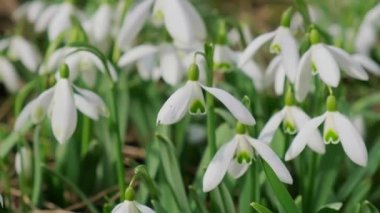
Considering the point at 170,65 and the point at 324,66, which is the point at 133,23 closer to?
the point at 170,65

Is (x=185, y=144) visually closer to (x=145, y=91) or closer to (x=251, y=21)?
(x=145, y=91)

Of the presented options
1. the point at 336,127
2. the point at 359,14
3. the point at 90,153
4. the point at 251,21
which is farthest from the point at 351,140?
the point at 251,21

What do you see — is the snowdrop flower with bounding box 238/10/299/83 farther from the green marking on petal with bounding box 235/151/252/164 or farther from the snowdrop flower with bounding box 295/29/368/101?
the green marking on petal with bounding box 235/151/252/164

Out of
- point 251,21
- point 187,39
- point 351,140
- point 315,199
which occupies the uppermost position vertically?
point 187,39

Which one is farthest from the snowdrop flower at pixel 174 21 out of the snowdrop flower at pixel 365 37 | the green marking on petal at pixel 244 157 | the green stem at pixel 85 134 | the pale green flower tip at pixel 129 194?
the snowdrop flower at pixel 365 37

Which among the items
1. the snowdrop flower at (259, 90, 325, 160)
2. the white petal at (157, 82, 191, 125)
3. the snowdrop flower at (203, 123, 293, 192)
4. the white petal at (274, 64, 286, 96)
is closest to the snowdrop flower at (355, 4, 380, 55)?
the white petal at (274, 64, 286, 96)

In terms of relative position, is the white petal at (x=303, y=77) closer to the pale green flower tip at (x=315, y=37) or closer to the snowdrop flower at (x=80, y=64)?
the pale green flower tip at (x=315, y=37)

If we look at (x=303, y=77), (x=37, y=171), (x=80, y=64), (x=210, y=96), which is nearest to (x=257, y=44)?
(x=303, y=77)
